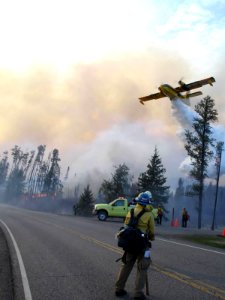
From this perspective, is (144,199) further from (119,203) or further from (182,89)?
(182,89)

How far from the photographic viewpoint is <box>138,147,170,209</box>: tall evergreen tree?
2373 inches

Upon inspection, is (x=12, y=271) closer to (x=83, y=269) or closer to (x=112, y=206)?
(x=83, y=269)

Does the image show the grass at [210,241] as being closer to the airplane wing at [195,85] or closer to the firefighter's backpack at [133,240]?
the firefighter's backpack at [133,240]

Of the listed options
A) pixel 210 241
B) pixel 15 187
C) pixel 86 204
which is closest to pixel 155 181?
pixel 86 204

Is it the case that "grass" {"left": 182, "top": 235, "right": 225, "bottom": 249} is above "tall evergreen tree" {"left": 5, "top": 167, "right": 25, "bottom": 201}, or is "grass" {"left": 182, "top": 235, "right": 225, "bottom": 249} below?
below

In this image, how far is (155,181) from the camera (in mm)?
60688

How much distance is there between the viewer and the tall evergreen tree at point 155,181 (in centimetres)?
6028

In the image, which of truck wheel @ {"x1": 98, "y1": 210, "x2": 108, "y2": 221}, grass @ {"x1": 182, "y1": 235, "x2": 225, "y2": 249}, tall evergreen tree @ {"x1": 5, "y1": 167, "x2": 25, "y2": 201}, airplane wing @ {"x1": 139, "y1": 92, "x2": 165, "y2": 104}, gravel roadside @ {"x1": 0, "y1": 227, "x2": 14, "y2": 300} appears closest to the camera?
gravel roadside @ {"x1": 0, "y1": 227, "x2": 14, "y2": 300}

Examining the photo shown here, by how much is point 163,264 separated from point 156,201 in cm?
4978

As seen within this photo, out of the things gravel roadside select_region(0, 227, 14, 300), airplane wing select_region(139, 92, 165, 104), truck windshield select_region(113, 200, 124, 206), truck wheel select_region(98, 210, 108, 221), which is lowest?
gravel roadside select_region(0, 227, 14, 300)

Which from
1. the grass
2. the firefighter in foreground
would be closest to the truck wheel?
the grass

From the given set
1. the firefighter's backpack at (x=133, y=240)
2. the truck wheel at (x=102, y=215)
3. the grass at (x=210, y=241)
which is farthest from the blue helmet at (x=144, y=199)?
the truck wheel at (x=102, y=215)

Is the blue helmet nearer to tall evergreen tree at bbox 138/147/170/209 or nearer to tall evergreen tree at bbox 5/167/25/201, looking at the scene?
tall evergreen tree at bbox 138/147/170/209

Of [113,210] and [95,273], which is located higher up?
[113,210]
